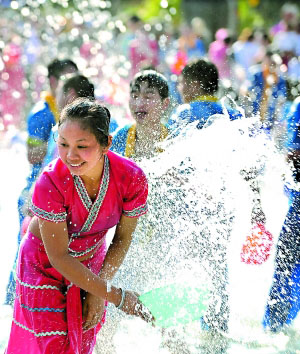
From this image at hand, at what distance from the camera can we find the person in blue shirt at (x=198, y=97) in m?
4.24

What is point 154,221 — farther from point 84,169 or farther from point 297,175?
point 84,169

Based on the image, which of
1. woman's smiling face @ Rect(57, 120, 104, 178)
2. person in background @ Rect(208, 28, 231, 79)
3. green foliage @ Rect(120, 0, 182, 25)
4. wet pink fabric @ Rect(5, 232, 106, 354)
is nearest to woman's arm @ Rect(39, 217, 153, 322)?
wet pink fabric @ Rect(5, 232, 106, 354)

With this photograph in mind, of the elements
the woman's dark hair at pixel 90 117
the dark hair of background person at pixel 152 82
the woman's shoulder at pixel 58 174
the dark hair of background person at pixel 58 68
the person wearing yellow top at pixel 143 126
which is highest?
the dark hair of background person at pixel 58 68

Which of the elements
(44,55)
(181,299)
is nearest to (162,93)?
(181,299)

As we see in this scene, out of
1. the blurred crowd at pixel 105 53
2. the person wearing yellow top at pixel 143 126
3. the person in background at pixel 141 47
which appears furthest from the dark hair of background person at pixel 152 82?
the person in background at pixel 141 47

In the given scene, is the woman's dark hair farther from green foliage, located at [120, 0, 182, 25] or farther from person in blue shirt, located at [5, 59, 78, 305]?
green foliage, located at [120, 0, 182, 25]

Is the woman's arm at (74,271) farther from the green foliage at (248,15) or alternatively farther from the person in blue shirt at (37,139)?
the green foliage at (248,15)

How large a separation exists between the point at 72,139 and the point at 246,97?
3.58 meters

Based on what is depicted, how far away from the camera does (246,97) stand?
6.09 metres

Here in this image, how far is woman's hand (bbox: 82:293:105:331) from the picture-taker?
9.75 feet

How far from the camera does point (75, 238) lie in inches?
117

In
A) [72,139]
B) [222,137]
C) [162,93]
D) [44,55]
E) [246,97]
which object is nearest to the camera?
[72,139]

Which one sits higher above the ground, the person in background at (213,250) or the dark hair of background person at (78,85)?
the dark hair of background person at (78,85)

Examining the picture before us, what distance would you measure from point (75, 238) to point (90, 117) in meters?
0.55
